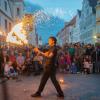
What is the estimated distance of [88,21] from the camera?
254ft

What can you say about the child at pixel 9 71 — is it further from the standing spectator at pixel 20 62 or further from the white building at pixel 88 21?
the white building at pixel 88 21

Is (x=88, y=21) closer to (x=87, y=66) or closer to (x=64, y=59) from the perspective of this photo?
(x=64, y=59)

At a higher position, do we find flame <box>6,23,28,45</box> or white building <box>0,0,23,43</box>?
white building <box>0,0,23,43</box>

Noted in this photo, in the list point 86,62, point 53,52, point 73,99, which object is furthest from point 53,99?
point 86,62

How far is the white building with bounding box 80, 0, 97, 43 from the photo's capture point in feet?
235

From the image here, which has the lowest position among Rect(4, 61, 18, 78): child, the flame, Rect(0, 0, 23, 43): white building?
Rect(4, 61, 18, 78): child

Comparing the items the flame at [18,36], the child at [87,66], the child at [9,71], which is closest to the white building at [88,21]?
the child at [87,66]

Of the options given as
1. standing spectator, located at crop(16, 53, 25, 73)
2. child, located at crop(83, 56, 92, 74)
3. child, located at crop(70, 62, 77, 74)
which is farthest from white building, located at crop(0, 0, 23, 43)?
child, located at crop(83, 56, 92, 74)

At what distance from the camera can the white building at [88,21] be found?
235ft

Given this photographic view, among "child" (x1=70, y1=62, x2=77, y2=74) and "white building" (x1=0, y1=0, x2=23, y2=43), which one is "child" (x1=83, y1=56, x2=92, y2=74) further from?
"white building" (x1=0, y1=0, x2=23, y2=43)

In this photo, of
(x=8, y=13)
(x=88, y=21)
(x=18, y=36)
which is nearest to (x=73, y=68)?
(x=18, y=36)

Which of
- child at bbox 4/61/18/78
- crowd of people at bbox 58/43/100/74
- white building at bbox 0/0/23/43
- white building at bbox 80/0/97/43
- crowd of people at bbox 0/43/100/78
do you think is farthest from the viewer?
white building at bbox 80/0/97/43

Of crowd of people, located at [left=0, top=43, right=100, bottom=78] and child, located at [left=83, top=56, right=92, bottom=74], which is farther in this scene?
child, located at [left=83, top=56, right=92, bottom=74]

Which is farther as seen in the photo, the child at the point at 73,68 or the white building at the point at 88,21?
the white building at the point at 88,21
